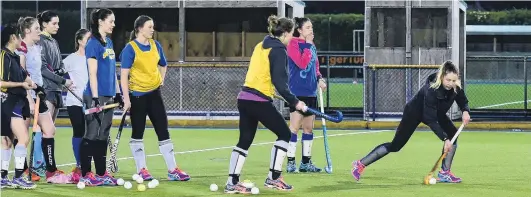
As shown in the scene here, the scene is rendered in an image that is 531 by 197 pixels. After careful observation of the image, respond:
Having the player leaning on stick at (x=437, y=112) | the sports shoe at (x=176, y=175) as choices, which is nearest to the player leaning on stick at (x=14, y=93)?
the sports shoe at (x=176, y=175)

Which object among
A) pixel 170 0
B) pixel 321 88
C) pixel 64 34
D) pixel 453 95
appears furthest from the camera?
pixel 64 34

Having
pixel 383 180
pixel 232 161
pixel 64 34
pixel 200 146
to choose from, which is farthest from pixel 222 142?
pixel 64 34

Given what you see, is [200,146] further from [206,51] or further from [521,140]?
[206,51]

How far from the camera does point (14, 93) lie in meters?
11.6

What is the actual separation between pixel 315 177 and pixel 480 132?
8745mm

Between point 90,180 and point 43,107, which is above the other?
point 43,107

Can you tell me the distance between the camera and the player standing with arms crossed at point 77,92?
1281 cm

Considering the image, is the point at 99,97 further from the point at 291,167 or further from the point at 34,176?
the point at 291,167

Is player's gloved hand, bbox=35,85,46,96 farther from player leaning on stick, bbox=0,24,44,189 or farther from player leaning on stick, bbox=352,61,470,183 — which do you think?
player leaning on stick, bbox=352,61,470,183

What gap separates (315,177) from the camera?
43.6 ft

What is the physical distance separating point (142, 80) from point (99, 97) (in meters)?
0.49

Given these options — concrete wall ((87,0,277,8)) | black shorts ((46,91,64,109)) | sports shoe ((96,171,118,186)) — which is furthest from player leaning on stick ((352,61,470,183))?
concrete wall ((87,0,277,8))

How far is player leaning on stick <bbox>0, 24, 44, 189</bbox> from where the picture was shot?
37.9 ft

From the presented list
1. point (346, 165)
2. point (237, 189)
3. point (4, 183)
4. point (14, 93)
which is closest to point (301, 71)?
point (346, 165)
